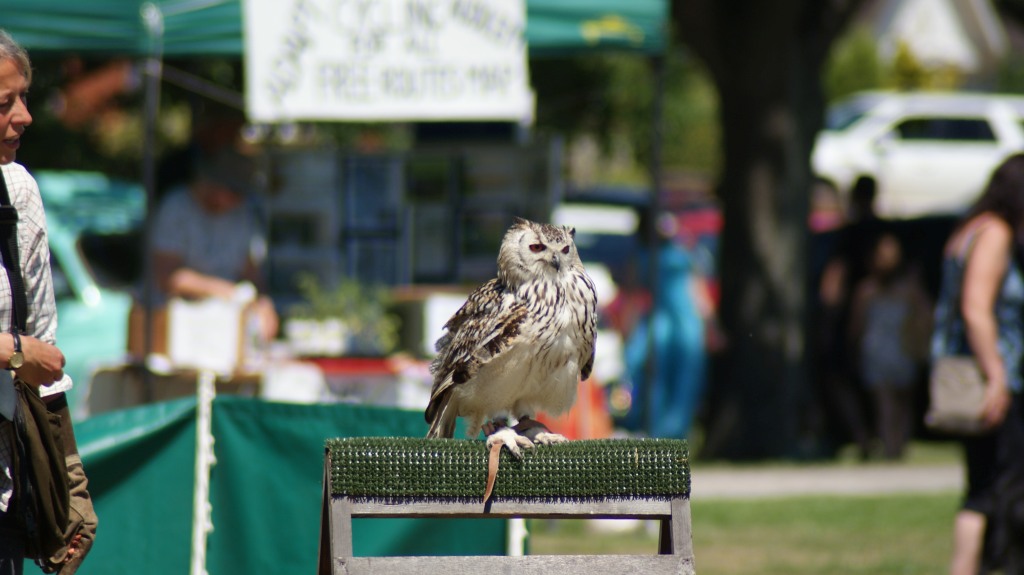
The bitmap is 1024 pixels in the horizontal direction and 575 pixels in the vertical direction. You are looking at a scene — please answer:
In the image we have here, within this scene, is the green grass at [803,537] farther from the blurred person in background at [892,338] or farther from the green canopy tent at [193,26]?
the green canopy tent at [193,26]

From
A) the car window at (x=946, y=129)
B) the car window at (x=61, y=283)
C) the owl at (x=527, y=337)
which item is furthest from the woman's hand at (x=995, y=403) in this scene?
the car window at (x=946, y=129)

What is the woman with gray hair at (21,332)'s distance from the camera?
3.24 metres

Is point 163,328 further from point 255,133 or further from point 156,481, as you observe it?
point 156,481

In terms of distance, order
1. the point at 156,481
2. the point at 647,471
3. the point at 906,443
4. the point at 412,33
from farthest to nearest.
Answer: the point at 906,443, the point at 412,33, the point at 156,481, the point at 647,471

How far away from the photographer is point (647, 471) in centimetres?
367

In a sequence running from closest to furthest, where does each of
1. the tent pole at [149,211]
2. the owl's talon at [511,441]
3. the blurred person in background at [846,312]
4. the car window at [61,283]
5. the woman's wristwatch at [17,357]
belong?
the woman's wristwatch at [17,357], the owl's talon at [511,441], the tent pole at [149,211], the car window at [61,283], the blurred person in background at [846,312]

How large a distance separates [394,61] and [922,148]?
1548 cm

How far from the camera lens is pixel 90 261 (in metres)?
10.9

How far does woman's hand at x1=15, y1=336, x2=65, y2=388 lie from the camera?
3199mm

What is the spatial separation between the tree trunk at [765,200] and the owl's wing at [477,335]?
304 inches

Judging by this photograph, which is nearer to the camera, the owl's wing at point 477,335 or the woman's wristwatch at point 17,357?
the woman's wristwatch at point 17,357

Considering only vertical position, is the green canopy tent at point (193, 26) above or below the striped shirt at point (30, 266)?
above

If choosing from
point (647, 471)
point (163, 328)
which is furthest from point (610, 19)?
point (647, 471)

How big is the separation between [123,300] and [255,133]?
1638mm
